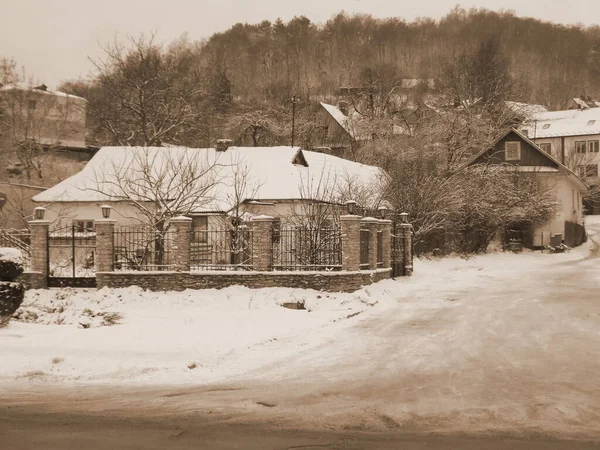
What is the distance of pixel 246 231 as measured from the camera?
858 inches

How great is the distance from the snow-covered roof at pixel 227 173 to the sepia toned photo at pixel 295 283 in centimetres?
17

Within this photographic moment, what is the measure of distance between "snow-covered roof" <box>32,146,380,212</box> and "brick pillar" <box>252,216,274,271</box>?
1039 centimetres

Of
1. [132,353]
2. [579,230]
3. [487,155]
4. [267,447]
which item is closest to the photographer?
[267,447]

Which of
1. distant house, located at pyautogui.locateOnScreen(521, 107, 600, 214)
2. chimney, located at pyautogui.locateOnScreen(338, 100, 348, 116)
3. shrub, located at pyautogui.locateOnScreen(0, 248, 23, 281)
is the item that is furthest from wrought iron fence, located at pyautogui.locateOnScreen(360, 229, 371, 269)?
distant house, located at pyautogui.locateOnScreen(521, 107, 600, 214)

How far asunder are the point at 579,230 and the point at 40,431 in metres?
48.1

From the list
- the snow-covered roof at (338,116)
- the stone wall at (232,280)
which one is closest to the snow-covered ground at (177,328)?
the stone wall at (232,280)

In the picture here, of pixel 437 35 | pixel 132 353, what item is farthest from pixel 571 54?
pixel 132 353

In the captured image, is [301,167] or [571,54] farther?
[571,54]

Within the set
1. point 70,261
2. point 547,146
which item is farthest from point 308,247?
point 547,146

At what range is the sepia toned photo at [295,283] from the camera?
25.3 ft

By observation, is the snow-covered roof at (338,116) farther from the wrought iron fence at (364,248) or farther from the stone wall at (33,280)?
the stone wall at (33,280)

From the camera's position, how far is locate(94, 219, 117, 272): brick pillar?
65.0 ft

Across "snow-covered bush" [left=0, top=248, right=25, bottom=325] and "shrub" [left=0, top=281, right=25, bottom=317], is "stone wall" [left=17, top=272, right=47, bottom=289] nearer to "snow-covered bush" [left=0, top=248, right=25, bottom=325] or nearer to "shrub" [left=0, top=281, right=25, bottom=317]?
"snow-covered bush" [left=0, top=248, right=25, bottom=325]

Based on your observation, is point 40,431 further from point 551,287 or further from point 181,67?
point 181,67
